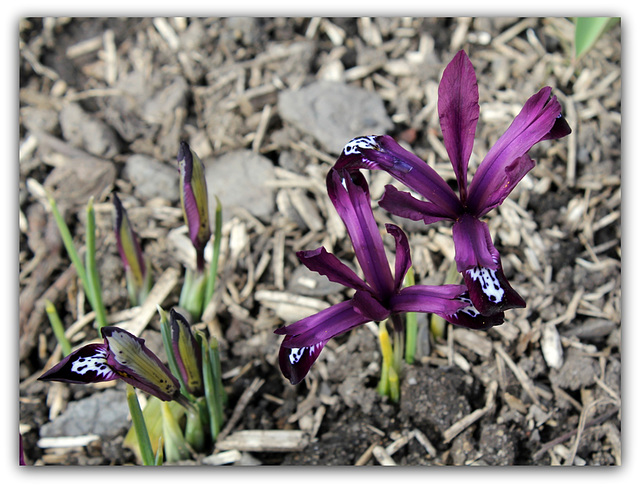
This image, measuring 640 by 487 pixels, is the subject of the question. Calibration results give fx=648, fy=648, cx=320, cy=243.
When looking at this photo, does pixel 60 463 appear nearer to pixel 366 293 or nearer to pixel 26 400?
pixel 26 400

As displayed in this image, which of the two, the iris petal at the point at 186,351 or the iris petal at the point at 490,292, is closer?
the iris petal at the point at 490,292

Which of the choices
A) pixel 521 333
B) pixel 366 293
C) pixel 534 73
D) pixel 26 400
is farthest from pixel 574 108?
pixel 26 400

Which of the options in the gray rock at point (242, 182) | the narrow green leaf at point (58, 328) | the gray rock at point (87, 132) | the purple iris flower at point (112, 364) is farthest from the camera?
the gray rock at point (87, 132)

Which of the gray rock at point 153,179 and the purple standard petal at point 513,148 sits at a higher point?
the gray rock at point 153,179

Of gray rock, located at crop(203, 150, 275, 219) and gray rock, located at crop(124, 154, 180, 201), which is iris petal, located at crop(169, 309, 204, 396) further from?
gray rock, located at crop(124, 154, 180, 201)

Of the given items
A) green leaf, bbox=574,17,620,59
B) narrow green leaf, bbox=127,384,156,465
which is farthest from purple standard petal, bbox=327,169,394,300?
green leaf, bbox=574,17,620,59

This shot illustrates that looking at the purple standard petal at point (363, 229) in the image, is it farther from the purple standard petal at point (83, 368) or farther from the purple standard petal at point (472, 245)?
the purple standard petal at point (83, 368)

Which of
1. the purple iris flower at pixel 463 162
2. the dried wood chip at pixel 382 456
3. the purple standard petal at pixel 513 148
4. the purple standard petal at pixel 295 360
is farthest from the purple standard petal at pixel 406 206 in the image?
the dried wood chip at pixel 382 456
